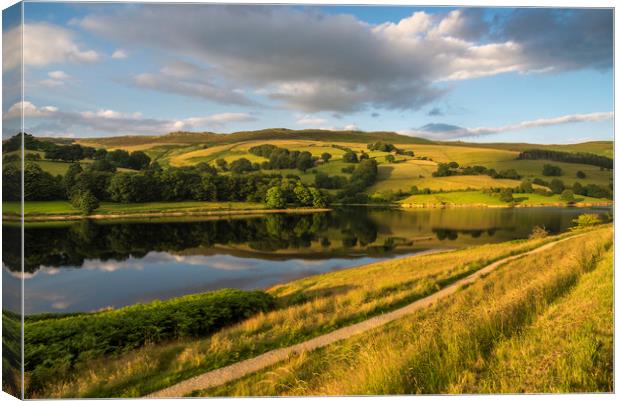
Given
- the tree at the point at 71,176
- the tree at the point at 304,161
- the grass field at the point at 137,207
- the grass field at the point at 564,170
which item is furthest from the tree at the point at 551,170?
the tree at the point at 71,176

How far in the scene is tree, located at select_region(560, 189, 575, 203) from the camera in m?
11.3

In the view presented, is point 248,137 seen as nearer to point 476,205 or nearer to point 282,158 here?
point 282,158

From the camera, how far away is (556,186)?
1230 cm

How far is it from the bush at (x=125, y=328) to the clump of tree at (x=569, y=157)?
320 inches

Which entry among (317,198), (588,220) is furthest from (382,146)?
(588,220)

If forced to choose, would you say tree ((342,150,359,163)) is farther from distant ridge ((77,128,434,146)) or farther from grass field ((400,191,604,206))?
grass field ((400,191,604,206))

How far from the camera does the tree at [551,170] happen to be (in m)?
11.3

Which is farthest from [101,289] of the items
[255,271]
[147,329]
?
[147,329]

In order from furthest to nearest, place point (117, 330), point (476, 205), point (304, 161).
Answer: point (476, 205) → point (304, 161) → point (117, 330)

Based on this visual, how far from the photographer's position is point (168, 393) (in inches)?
215

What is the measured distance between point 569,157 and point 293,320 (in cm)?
819

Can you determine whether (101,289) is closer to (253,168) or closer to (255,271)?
(255,271)

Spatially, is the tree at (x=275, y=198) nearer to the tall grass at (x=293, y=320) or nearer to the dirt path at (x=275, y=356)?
the tall grass at (x=293, y=320)

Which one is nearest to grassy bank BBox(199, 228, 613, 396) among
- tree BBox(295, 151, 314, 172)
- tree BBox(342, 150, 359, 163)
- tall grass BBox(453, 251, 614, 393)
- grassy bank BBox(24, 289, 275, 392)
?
tall grass BBox(453, 251, 614, 393)
